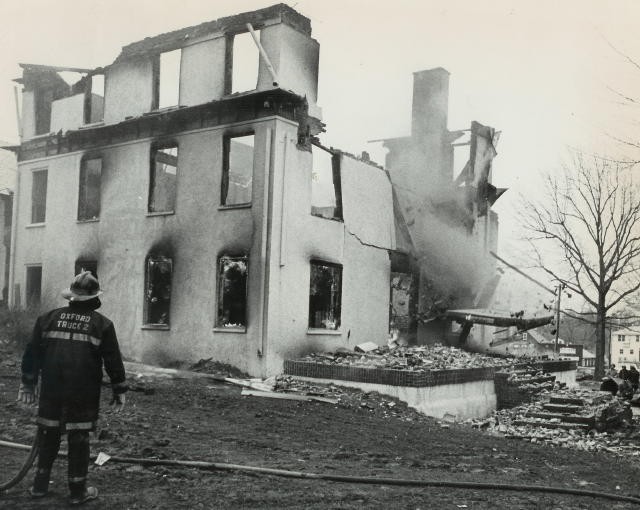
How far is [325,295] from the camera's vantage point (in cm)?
1784

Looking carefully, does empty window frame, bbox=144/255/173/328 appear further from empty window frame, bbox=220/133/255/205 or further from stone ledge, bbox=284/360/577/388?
stone ledge, bbox=284/360/577/388

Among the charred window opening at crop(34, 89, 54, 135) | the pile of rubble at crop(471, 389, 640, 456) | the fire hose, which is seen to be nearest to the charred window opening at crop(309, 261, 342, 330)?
the pile of rubble at crop(471, 389, 640, 456)

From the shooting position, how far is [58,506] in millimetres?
5586

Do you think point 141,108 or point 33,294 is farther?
point 33,294

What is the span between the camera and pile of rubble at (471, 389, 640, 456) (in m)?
12.3

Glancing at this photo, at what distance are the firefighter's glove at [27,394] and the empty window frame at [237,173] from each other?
10824mm

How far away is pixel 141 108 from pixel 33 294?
275 inches

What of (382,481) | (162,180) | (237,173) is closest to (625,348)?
(237,173)

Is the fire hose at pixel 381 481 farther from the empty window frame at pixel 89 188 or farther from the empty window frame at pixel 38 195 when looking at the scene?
the empty window frame at pixel 38 195

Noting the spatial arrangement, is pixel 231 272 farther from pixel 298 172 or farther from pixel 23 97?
pixel 23 97

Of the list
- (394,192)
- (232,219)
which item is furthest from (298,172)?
(394,192)

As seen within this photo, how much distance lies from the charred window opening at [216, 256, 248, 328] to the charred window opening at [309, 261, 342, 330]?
1.82m

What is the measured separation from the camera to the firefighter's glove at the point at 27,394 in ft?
19.9

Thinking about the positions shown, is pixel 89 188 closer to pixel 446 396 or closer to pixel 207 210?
pixel 207 210
